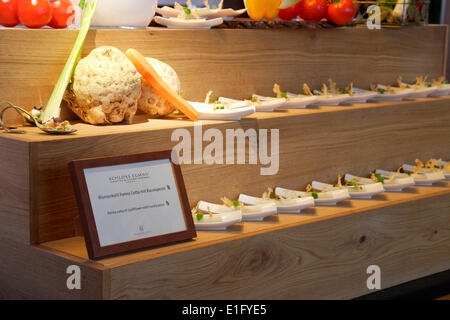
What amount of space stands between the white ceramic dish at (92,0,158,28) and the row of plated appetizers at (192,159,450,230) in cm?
58

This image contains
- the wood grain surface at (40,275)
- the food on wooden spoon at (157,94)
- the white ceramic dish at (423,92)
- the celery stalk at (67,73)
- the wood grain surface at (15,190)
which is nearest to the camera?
the wood grain surface at (40,275)

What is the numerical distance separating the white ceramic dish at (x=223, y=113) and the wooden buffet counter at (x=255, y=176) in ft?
0.10

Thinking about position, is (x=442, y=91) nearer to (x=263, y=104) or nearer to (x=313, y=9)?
(x=313, y=9)

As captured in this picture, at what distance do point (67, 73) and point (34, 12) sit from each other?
19cm

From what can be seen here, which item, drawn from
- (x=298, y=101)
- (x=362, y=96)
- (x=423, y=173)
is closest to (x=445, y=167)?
(x=423, y=173)

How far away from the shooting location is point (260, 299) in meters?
1.87

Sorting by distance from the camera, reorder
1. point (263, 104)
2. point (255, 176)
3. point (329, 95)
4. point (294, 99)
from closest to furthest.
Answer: point (255, 176), point (263, 104), point (294, 99), point (329, 95)

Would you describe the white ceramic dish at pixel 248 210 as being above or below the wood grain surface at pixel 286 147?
below

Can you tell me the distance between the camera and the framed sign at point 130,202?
62.4 inches

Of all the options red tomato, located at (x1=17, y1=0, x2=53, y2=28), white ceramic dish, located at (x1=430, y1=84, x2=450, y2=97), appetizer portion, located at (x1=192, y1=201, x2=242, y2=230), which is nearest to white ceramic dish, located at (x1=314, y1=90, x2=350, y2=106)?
white ceramic dish, located at (x1=430, y1=84, x2=450, y2=97)

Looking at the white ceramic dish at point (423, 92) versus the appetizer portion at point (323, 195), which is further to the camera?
the white ceramic dish at point (423, 92)

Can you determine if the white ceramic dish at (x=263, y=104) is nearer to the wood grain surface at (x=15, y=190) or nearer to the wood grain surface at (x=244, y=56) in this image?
the wood grain surface at (x=244, y=56)

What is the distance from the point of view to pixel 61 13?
191 cm

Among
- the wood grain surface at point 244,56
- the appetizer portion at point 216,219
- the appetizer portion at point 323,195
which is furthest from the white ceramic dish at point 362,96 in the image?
the appetizer portion at point 216,219
